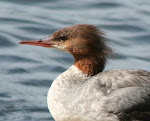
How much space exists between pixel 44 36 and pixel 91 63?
15.5 feet

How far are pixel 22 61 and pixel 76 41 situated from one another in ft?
11.1

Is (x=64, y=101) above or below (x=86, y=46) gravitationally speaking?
below

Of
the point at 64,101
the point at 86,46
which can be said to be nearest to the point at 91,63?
the point at 86,46

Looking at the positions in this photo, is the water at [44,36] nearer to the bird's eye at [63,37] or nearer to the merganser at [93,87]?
the merganser at [93,87]

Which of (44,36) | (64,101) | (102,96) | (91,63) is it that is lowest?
(44,36)

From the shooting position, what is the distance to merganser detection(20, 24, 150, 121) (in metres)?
6.45

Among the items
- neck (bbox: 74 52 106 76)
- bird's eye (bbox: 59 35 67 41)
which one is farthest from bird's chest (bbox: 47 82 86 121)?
bird's eye (bbox: 59 35 67 41)

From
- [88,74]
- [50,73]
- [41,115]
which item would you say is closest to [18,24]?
[50,73]

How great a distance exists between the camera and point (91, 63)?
6.93 m

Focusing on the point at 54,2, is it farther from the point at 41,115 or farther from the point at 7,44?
the point at 41,115

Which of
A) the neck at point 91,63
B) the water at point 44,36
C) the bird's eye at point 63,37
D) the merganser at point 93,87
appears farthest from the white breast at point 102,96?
the water at point 44,36

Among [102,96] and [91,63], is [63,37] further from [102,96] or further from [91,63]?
[102,96]

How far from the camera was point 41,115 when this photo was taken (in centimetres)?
807

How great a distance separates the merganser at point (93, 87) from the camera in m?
6.45
